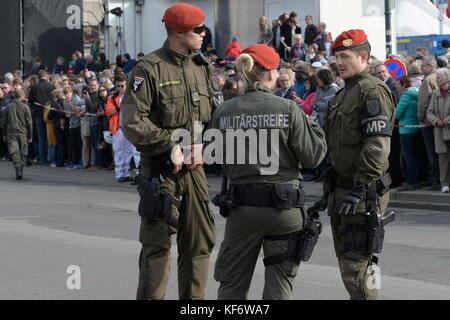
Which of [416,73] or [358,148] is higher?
[416,73]

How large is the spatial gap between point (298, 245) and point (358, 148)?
3.08ft

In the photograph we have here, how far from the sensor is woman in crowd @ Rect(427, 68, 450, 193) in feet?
50.1

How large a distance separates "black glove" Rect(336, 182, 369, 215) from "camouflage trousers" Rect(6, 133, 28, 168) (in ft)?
49.8

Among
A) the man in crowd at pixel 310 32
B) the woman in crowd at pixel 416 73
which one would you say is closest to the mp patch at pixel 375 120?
the woman in crowd at pixel 416 73

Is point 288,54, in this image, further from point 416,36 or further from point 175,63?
point 175,63

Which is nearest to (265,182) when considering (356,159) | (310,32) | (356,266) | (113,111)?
(356,159)

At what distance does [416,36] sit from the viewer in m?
26.8

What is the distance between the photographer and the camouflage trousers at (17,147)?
21.1 meters

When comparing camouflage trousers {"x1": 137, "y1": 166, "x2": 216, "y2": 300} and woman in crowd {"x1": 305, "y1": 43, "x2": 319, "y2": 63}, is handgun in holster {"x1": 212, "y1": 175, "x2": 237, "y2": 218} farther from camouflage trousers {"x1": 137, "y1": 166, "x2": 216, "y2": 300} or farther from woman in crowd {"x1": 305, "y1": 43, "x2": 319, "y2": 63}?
woman in crowd {"x1": 305, "y1": 43, "x2": 319, "y2": 63}

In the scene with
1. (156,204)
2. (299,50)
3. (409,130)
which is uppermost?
(299,50)

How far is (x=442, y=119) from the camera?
15.4 metres

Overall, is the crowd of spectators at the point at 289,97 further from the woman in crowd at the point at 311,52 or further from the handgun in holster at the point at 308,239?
the handgun in holster at the point at 308,239

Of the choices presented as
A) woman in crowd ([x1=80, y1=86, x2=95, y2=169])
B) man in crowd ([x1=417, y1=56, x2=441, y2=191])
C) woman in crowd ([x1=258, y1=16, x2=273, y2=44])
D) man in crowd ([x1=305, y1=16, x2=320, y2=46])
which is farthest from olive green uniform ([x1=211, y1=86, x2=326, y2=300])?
woman in crowd ([x1=258, y1=16, x2=273, y2=44])

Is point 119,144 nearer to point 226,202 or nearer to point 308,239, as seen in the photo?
point 226,202
